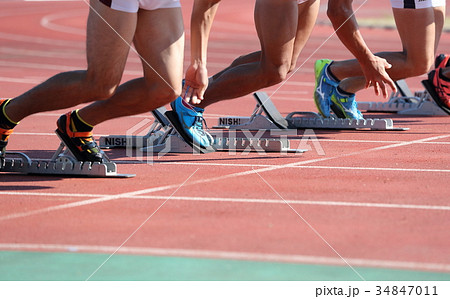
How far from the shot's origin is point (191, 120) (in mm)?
7805

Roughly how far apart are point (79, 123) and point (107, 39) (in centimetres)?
78

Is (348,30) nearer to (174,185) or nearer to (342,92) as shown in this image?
(342,92)

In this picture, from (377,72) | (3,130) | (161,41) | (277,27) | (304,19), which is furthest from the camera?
(304,19)

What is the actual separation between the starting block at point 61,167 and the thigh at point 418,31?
3.47 m

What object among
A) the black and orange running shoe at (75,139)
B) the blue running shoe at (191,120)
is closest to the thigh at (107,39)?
the black and orange running shoe at (75,139)

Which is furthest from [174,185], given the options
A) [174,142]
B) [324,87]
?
[324,87]

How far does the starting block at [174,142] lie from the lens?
7.98 meters

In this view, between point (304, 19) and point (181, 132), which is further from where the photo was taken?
point (304, 19)

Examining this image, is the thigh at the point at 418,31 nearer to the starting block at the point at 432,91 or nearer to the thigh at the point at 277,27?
the starting block at the point at 432,91

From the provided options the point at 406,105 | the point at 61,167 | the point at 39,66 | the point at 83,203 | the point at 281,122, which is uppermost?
the point at 39,66

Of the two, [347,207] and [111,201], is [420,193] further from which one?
[111,201]

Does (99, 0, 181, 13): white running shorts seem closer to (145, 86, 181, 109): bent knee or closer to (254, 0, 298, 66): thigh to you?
(145, 86, 181, 109): bent knee

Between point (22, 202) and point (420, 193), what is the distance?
7.91 ft

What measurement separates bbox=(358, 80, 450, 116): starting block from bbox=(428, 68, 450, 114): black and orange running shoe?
114 millimetres
